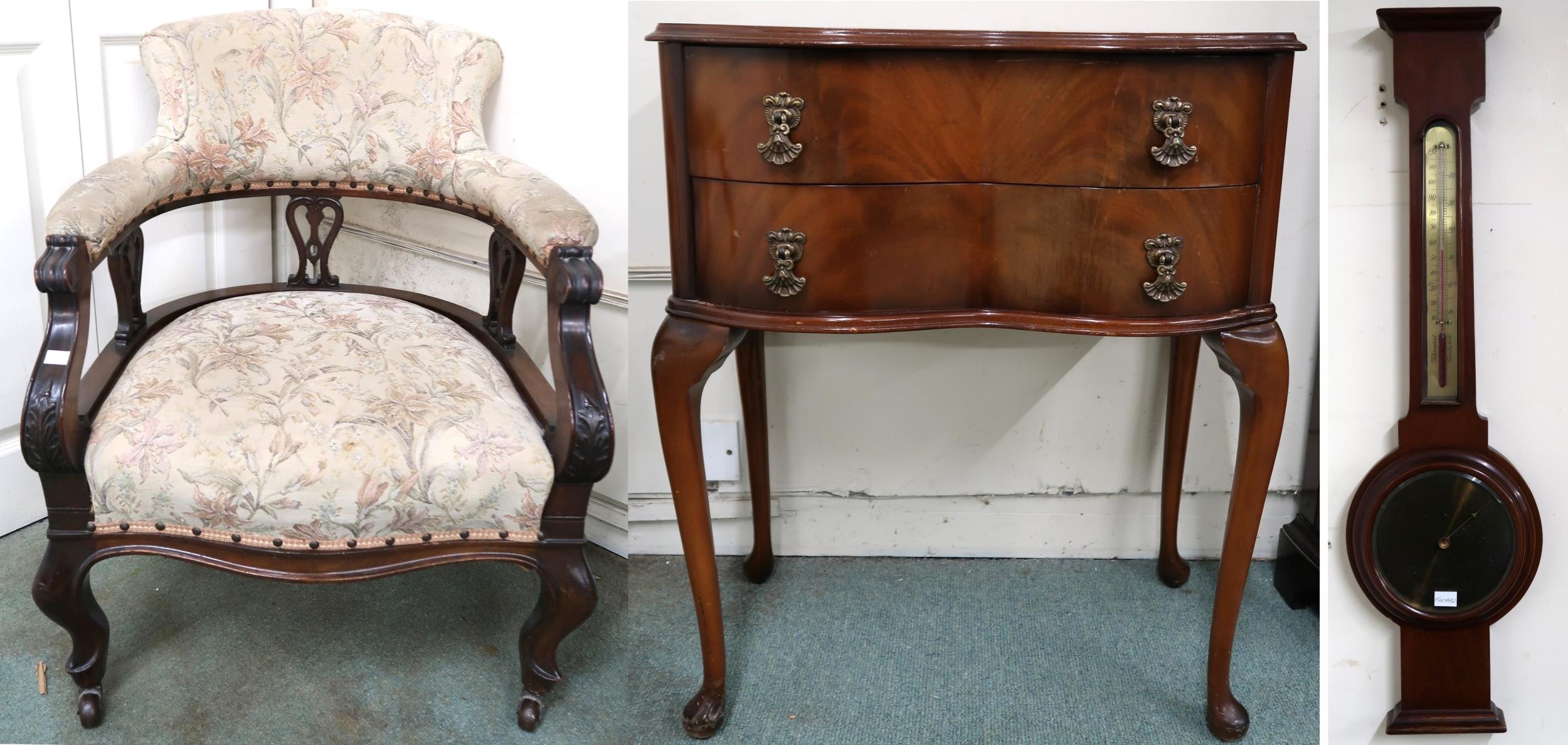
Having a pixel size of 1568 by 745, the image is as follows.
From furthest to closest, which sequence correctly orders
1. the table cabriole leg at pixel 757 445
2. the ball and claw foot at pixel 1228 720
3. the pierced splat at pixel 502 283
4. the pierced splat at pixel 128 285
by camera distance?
the table cabriole leg at pixel 757 445 → the pierced splat at pixel 502 283 → the pierced splat at pixel 128 285 → the ball and claw foot at pixel 1228 720

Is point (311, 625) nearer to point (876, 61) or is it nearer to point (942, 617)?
point (942, 617)

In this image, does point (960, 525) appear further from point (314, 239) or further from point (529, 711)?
point (314, 239)

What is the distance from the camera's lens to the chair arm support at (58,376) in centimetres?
119

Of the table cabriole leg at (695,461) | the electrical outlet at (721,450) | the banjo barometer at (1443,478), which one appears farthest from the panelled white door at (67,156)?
the banjo barometer at (1443,478)

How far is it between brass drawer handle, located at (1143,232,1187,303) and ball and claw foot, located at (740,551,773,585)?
0.88 meters

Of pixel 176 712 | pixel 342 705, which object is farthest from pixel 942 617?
pixel 176 712

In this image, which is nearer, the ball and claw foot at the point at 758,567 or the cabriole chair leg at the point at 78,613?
the cabriole chair leg at the point at 78,613

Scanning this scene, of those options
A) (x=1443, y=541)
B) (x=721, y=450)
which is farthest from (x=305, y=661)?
(x=1443, y=541)

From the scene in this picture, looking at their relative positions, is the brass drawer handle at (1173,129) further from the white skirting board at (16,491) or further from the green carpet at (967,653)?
the white skirting board at (16,491)

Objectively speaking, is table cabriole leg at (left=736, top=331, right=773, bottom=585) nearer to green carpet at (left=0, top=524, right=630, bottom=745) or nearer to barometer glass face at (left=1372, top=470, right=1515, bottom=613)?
green carpet at (left=0, top=524, right=630, bottom=745)

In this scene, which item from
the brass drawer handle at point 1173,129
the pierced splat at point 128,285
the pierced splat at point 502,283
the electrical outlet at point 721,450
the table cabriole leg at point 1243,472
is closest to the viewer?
the brass drawer handle at point 1173,129

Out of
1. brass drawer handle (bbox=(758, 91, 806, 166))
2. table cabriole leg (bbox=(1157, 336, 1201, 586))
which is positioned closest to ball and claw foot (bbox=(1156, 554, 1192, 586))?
table cabriole leg (bbox=(1157, 336, 1201, 586))

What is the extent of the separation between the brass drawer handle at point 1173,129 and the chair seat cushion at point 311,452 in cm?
83

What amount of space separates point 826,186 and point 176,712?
1.14 m
